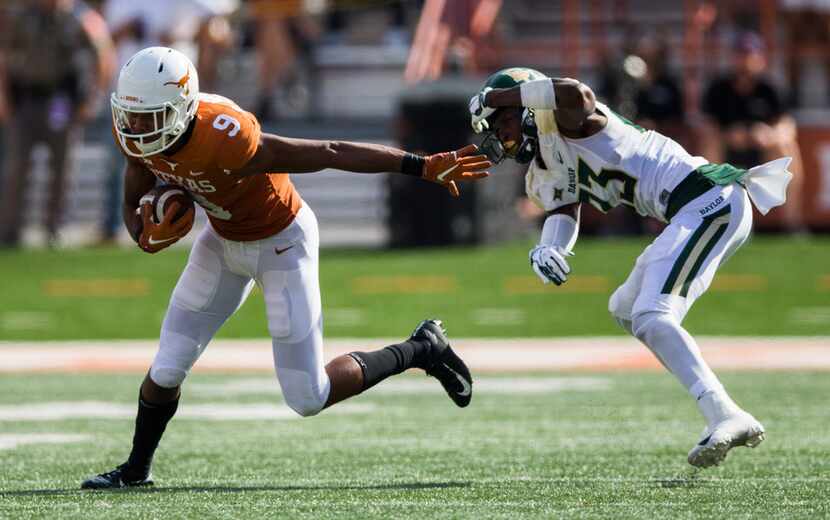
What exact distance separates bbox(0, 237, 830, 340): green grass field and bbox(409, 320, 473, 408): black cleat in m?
4.42

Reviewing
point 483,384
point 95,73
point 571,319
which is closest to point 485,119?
point 483,384

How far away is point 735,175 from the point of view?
20.2 ft

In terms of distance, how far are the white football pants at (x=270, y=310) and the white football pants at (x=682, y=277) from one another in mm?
1125

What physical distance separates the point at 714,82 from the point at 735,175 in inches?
338

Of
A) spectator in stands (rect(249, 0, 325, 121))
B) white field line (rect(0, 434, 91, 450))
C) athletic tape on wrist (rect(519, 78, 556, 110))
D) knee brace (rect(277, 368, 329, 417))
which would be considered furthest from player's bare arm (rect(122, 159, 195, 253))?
spectator in stands (rect(249, 0, 325, 121))

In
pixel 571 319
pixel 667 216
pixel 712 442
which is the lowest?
pixel 571 319

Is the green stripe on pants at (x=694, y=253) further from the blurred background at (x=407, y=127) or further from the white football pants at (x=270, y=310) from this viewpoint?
the blurred background at (x=407, y=127)

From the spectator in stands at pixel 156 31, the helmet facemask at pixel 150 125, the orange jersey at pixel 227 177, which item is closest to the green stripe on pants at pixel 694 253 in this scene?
the orange jersey at pixel 227 177

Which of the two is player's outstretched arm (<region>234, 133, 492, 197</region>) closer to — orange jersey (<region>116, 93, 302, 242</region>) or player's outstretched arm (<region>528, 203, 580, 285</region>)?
orange jersey (<region>116, 93, 302, 242</region>)

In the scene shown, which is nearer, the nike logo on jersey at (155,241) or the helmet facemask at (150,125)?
the helmet facemask at (150,125)

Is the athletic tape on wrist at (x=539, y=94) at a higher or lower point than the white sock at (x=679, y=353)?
higher

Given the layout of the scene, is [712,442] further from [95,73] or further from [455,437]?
[95,73]

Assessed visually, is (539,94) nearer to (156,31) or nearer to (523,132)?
(523,132)

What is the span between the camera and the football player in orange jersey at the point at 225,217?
5.59m
